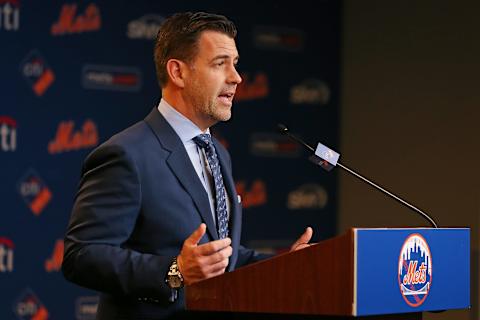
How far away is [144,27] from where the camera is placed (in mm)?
5582

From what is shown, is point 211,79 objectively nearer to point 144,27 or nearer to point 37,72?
point 37,72

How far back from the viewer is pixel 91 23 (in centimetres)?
538

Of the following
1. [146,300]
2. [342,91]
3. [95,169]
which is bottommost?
[146,300]

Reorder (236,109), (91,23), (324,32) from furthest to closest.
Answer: (324,32)
(236,109)
(91,23)

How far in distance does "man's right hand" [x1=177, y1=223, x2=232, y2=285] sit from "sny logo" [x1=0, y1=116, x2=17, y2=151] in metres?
2.92

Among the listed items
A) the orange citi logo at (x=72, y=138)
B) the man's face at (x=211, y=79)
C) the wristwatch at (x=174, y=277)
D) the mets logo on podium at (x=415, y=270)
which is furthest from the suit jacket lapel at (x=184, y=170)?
the orange citi logo at (x=72, y=138)

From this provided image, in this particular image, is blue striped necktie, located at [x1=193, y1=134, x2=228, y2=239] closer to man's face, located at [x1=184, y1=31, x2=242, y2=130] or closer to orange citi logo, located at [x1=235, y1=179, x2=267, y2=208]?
man's face, located at [x1=184, y1=31, x2=242, y2=130]

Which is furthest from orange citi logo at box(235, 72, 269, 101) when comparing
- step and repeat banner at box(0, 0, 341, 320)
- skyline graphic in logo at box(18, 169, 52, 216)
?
skyline graphic in logo at box(18, 169, 52, 216)

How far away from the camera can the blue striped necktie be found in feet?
8.76

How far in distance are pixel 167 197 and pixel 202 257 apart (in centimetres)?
38

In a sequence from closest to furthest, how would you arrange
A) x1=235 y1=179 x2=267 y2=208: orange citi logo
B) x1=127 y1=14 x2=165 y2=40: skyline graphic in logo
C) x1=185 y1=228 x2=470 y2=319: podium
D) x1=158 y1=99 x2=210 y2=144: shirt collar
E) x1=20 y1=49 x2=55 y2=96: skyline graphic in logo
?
x1=185 y1=228 x2=470 y2=319: podium, x1=158 y1=99 x2=210 y2=144: shirt collar, x1=20 y1=49 x2=55 y2=96: skyline graphic in logo, x1=127 y1=14 x2=165 y2=40: skyline graphic in logo, x1=235 y1=179 x2=267 y2=208: orange citi logo

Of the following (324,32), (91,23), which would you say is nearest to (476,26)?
(324,32)

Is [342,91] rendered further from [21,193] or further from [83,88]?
[21,193]

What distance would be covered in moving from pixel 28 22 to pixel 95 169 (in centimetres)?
278
